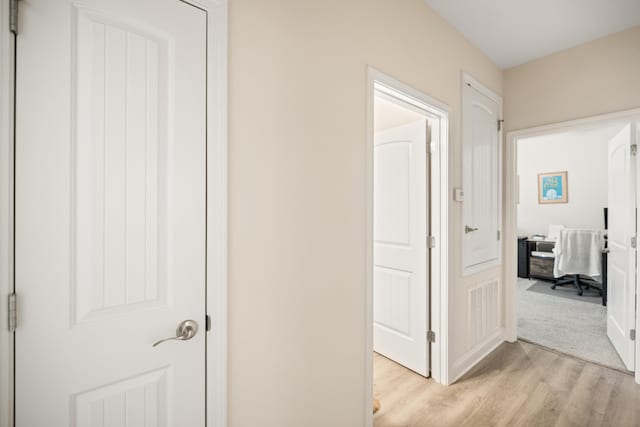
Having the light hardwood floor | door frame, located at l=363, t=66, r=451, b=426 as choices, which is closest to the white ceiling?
door frame, located at l=363, t=66, r=451, b=426

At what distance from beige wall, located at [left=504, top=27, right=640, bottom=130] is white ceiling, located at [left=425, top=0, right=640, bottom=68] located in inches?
4.5

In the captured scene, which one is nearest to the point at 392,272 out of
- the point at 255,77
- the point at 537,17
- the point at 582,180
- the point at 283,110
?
the point at 283,110

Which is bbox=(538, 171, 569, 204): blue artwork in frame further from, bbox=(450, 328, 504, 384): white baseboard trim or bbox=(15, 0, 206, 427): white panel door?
bbox=(15, 0, 206, 427): white panel door

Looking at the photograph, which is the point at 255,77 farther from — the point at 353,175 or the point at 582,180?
the point at 582,180

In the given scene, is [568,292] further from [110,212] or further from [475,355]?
[110,212]

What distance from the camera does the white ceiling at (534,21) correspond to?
2084 mm

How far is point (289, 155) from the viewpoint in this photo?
1.32 m

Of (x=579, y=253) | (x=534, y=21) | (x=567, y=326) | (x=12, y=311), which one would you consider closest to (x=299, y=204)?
(x=12, y=311)

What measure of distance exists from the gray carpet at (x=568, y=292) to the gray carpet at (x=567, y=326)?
0.56 ft

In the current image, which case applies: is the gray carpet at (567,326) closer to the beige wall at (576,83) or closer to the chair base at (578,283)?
the chair base at (578,283)

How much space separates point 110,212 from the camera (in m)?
0.90

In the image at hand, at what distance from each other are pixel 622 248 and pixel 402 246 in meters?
1.85

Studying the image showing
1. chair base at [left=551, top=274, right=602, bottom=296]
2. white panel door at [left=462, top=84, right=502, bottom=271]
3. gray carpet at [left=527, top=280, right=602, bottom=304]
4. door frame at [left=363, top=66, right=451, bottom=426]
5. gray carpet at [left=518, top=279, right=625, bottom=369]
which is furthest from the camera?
chair base at [left=551, top=274, right=602, bottom=296]

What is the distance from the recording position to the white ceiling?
208 centimetres
